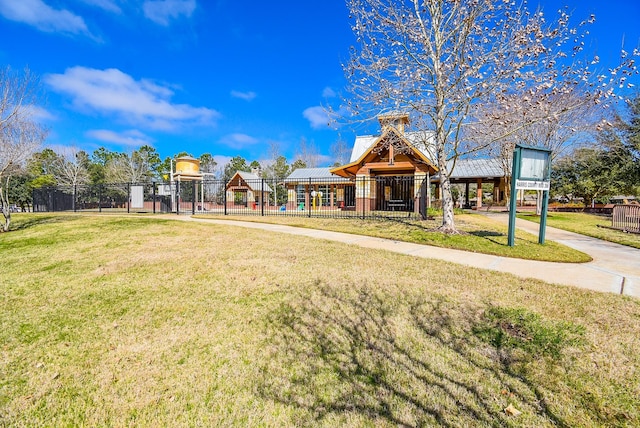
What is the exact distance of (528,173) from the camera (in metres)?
7.59

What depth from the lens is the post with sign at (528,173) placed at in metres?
7.41

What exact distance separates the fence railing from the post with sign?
632 cm

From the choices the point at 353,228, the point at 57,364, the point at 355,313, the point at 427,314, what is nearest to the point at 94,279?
the point at 57,364

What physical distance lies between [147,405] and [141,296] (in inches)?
91.5

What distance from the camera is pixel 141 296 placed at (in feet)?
14.1

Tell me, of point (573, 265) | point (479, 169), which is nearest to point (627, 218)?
point (573, 265)

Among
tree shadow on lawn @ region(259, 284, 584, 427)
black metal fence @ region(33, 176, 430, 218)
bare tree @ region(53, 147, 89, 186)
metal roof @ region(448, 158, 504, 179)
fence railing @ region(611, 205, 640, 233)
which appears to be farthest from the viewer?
bare tree @ region(53, 147, 89, 186)

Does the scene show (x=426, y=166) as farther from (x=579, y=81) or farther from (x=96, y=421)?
(x=96, y=421)

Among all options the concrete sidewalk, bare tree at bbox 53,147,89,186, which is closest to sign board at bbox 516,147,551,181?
the concrete sidewalk

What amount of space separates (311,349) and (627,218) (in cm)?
1434

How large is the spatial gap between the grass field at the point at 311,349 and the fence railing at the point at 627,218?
10.3 metres

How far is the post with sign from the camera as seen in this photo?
7.41 m

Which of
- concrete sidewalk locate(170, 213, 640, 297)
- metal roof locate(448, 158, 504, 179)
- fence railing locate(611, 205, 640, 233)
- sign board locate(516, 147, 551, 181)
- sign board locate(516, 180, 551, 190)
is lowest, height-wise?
concrete sidewalk locate(170, 213, 640, 297)

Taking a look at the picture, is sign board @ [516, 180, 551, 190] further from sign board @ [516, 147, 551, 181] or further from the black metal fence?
the black metal fence
